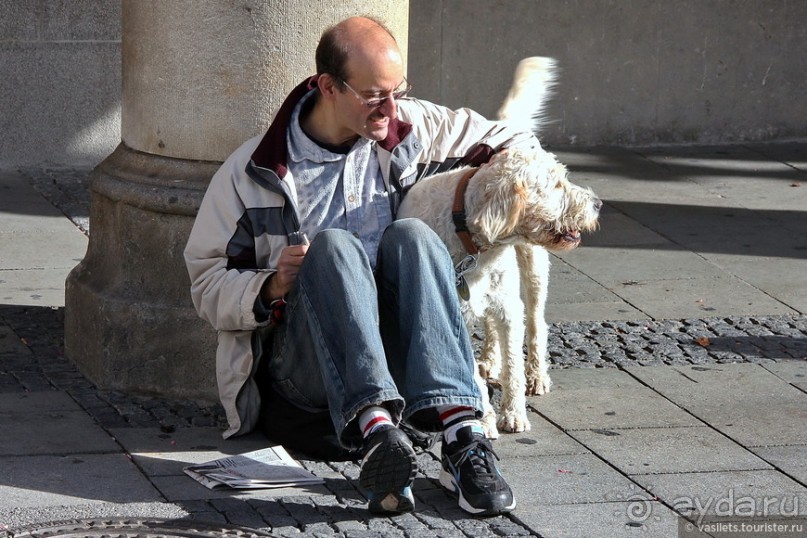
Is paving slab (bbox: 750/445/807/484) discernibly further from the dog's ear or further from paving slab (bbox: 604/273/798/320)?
paving slab (bbox: 604/273/798/320)

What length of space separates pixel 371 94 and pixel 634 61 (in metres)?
6.48

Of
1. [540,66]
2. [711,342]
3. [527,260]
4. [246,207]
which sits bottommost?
[711,342]

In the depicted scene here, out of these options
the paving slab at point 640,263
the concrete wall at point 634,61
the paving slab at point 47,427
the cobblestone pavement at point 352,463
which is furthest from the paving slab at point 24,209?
the concrete wall at point 634,61

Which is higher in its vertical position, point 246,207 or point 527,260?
point 246,207

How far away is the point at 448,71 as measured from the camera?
383 inches

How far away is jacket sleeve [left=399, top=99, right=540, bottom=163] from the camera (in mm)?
4410

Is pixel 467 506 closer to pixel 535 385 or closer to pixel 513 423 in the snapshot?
pixel 513 423

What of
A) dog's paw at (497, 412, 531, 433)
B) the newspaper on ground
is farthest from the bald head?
dog's paw at (497, 412, 531, 433)

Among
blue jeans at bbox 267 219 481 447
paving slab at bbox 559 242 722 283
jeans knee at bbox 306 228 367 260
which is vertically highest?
jeans knee at bbox 306 228 367 260

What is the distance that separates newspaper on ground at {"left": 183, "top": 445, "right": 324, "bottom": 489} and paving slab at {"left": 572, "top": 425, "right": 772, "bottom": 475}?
1.01m

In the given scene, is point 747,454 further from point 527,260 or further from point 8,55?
point 8,55

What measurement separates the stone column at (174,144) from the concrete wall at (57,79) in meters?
3.74

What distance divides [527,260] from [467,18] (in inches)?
196

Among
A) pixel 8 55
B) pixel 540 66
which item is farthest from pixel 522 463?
pixel 8 55
